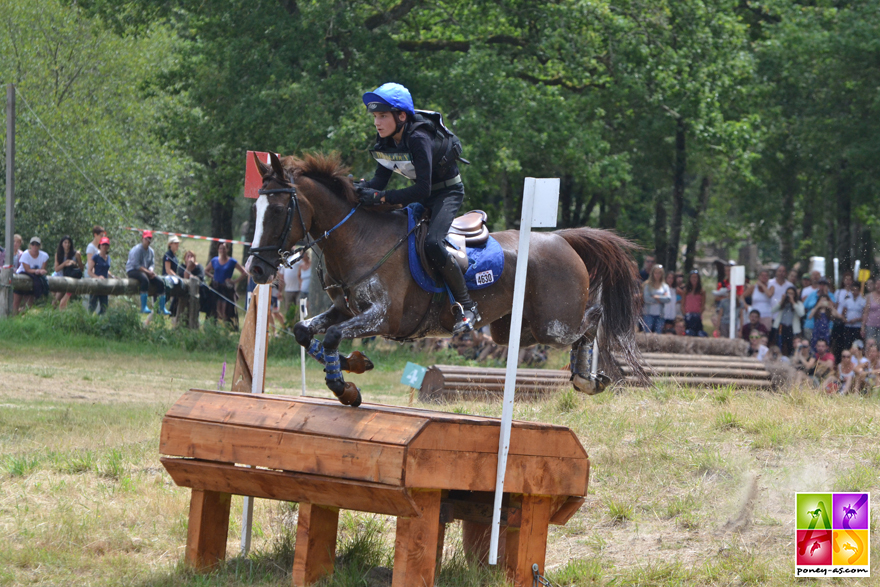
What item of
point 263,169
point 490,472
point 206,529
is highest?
point 263,169

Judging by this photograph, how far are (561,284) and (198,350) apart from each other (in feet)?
32.2

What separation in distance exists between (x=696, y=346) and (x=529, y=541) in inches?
340

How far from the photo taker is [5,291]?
14.5 metres

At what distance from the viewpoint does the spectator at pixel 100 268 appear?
1539cm

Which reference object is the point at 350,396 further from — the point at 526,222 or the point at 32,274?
the point at 32,274

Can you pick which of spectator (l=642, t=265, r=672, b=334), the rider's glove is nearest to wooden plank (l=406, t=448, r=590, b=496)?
the rider's glove

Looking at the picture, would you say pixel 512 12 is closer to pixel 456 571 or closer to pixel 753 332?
pixel 753 332

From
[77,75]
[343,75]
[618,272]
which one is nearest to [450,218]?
[618,272]

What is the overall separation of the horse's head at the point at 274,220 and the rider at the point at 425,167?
1.48 feet

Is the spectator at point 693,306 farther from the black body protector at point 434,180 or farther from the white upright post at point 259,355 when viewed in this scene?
the white upright post at point 259,355

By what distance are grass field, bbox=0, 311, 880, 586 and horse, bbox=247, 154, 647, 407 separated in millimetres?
977

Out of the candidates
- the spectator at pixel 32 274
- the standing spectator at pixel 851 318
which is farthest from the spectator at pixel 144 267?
the standing spectator at pixel 851 318

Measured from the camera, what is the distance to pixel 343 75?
52.5ft

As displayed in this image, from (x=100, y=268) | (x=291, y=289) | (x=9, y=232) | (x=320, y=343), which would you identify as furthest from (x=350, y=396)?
(x=100, y=268)
